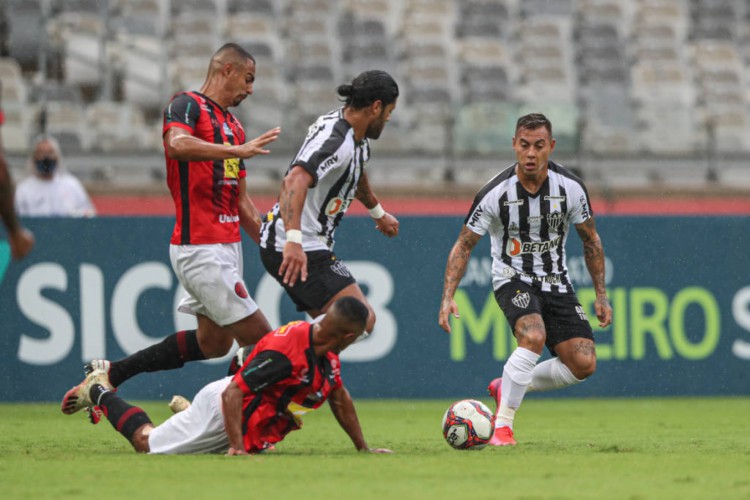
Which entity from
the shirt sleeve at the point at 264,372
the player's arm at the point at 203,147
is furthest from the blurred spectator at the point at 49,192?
the shirt sleeve at the point at 264,372

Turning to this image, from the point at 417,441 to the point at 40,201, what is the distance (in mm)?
6131

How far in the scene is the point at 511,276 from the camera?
843 centimetres

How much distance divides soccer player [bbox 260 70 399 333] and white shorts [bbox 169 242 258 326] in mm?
396

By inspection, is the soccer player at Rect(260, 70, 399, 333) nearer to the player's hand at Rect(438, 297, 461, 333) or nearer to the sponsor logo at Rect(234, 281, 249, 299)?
the sponsor logo at Rect(234, 281, 249, 299)

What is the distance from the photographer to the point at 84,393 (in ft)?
25.6

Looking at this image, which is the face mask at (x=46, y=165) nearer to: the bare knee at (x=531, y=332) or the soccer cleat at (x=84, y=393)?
the soccer cleat at (x=84, y=393)

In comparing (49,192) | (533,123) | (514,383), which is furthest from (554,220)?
(49,192)

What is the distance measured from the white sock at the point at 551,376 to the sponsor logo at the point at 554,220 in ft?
2.89

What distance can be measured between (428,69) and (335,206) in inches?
446

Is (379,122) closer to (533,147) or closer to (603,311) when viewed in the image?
(533,147)

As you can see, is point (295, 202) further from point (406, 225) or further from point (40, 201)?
point (40, 201)

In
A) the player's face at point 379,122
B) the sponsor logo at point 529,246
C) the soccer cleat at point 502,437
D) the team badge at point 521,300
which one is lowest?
the soccer cleat at point 502,437

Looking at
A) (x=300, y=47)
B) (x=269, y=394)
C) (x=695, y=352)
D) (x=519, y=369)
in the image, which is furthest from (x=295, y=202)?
(x=300, y=47)

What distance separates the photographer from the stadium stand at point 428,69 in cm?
1570
